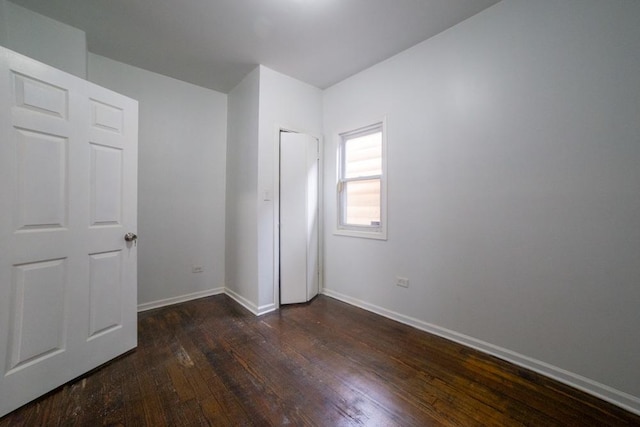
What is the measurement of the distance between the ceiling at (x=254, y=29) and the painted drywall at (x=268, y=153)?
0.21m

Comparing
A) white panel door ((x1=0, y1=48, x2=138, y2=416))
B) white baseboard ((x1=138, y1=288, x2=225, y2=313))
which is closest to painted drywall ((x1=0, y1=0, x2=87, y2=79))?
white panel door ((x1=0, y1=48, x2=138, y2=416))

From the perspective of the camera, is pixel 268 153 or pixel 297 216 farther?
pixel 297 216

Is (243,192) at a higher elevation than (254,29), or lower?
lower

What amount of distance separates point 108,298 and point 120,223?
0.60 metres

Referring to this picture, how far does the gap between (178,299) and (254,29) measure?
3207 millimetres

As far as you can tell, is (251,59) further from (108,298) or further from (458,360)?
(458,360)

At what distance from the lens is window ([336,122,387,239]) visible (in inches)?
109

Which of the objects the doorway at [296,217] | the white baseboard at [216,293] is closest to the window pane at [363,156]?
the doorway at [296,217]

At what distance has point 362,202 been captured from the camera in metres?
2.98

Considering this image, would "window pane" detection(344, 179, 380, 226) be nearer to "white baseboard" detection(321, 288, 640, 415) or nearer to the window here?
the window

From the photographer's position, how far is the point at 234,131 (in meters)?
3.24

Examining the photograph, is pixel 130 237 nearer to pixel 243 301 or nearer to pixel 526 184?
pixel 243 301

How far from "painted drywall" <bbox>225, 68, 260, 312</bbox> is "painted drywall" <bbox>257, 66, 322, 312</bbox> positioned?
63mm

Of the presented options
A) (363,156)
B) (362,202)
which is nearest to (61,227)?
(362,202)
